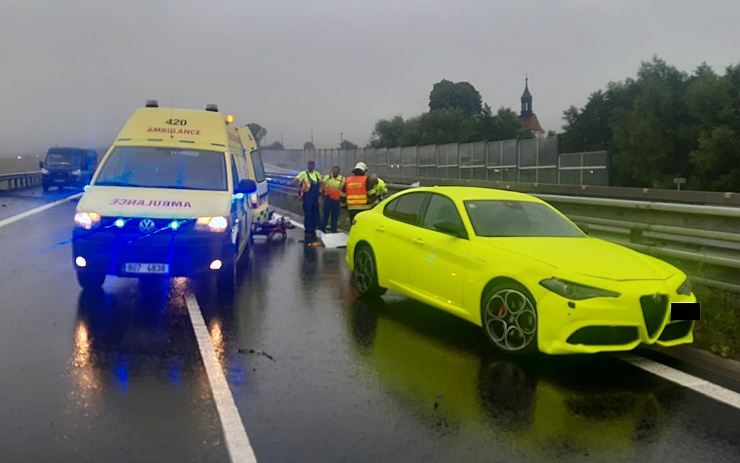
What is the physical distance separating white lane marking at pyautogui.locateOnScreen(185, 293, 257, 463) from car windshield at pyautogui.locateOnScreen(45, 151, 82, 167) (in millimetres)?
31279

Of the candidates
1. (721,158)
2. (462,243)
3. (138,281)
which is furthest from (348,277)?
(721,158)

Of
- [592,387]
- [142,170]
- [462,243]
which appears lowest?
[592,387]

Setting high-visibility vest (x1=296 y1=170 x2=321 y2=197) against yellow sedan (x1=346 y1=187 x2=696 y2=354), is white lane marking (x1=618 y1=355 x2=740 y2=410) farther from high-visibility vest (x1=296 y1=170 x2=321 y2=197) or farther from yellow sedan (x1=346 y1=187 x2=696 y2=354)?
high-visibility vest (x1=296 y1=170 x2=321 y2=197)

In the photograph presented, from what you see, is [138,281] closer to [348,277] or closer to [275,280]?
[275,280]

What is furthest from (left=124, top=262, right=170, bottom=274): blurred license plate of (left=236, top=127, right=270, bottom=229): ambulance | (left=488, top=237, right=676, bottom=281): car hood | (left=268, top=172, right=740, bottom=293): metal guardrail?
(left=268, top=172, right=740, bottom=293): metal guardrail

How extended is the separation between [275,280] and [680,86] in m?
49.8

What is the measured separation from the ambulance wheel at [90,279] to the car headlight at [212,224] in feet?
4.30

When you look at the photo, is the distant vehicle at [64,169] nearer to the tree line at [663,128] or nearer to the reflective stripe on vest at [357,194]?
the tree line at [663,128]

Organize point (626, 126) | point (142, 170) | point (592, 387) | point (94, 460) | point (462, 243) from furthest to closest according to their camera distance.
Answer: point (626, 126) < point (142, 170) < point (462, 243) < point (592, 387) < point (94, 460)

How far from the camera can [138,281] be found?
1044cm

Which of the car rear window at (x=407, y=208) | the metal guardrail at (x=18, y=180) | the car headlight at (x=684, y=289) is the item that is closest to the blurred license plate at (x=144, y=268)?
the car rear window at (x=407, y=208)

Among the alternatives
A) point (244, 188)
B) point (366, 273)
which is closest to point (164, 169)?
point (244, 188)

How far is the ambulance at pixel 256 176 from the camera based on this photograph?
1496cm

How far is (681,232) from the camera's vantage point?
9.48m
